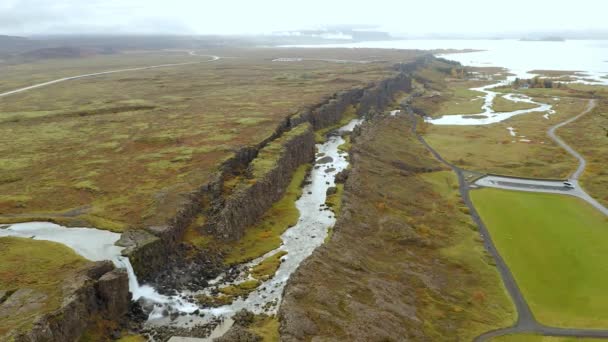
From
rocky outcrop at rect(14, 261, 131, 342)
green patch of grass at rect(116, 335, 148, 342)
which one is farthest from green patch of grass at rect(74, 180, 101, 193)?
green patch of grass at rect(116, 335, 148, 342)

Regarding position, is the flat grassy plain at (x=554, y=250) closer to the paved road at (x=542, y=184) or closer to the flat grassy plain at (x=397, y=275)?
the paved road at (x=542, y=184)

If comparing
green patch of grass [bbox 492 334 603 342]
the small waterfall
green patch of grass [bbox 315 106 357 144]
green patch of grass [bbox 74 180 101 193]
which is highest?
green patch of grass [bbox 74 180 101 193]

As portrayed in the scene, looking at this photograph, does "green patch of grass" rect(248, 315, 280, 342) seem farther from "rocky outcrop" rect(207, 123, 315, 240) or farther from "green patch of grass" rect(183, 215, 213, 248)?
"rocky outcrop" rect(207, 123, 315, 240)

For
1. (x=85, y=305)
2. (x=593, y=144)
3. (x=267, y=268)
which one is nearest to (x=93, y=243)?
(x=85, y=305)

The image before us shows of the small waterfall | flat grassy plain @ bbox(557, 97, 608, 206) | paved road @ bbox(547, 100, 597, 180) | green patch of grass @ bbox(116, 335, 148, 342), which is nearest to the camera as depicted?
green patch of grass @ bbox(116, 335, 148, 342)

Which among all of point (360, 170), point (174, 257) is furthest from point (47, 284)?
point (360, 170)

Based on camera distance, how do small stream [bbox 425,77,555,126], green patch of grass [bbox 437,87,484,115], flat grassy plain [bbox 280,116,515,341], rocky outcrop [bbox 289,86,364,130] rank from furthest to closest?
green patch of grass [bbox 437,87,484,115] → small stream [bbox 425,77,555,126] → rocky outcrop [bbox 289,86,364,130] → flat grassy plain [bbox 280,116,515,341]
